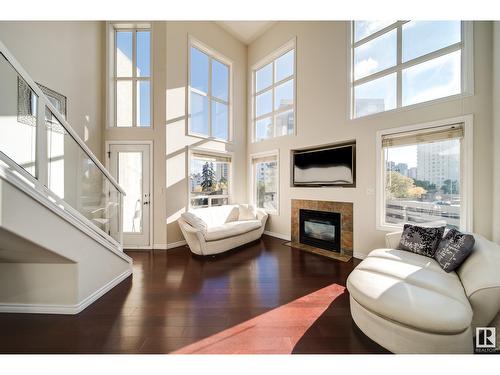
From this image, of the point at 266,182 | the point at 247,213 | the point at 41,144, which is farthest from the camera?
the point at 266,182

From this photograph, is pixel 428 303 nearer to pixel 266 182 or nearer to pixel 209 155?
pixel 266 182

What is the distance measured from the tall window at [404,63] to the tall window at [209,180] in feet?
10.6

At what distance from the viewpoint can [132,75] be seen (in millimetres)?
4246

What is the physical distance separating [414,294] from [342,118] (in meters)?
3.13

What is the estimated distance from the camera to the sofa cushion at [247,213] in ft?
15.6

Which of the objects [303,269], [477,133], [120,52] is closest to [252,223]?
[303,269]

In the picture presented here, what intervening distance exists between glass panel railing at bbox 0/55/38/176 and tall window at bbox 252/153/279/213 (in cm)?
414

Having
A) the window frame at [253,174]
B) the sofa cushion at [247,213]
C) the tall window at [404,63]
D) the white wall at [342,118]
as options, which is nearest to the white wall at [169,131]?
the sofa cushion at [247,213]

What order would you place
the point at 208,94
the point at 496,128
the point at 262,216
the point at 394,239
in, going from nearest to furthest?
the point at 496,128
the point at 394,239
the point at 262,216
the point at 208,94

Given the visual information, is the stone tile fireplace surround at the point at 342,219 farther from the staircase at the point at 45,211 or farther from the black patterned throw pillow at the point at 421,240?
the staircase at the point at 45,211

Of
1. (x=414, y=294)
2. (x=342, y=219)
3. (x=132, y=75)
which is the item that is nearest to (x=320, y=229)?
(x=342, y=219)

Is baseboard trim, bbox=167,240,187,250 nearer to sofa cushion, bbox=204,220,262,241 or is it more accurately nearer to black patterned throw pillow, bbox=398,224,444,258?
sofa cushion, bbox=204,220,262,241

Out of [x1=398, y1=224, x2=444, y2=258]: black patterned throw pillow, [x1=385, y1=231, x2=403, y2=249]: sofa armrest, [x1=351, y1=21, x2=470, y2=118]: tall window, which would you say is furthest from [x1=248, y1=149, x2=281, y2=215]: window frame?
[x1=398, y1=224, x2=444, y2=258]: black patterned throw pillow

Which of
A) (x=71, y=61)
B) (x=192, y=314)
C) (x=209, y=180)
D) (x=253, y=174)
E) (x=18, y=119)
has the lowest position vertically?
(x=192, y=314)
